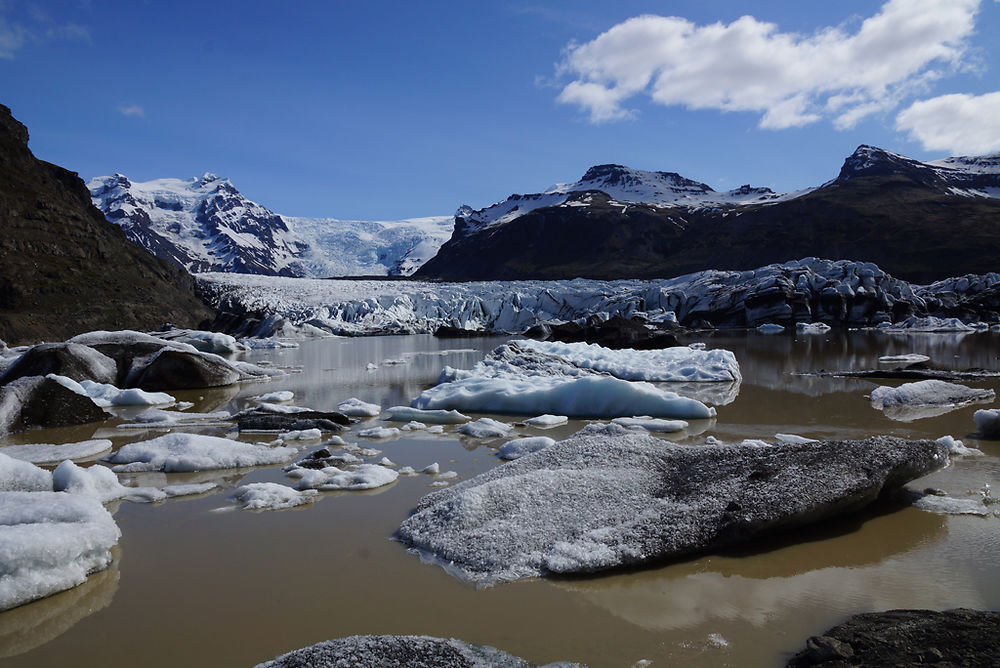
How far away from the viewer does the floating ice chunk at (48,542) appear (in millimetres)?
2348

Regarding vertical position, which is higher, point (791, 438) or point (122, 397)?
point (791, 438)

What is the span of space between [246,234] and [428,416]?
492ft

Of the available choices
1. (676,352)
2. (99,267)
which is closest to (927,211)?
(676,352)

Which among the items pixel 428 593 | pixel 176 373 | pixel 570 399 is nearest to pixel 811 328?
pixel 570 399

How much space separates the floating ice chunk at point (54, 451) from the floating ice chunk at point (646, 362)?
15.4 feet

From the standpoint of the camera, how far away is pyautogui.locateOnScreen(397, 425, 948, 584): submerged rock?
103 inches

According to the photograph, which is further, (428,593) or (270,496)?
(270,496)

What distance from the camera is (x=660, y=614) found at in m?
2.18

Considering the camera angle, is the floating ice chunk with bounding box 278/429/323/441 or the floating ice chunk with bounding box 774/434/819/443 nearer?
the floating ice chunk with bounding box 774/434/819/443

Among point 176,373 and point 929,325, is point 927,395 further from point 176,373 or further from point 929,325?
point 929,325

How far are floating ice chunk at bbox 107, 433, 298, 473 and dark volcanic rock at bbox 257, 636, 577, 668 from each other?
2885 mm

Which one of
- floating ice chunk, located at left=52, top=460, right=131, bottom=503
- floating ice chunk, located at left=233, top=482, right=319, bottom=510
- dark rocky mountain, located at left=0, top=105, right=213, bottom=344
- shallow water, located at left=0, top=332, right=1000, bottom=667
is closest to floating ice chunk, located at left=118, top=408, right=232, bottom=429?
floating ice chunk, located at left=52, top=460, right=131, bottom=503

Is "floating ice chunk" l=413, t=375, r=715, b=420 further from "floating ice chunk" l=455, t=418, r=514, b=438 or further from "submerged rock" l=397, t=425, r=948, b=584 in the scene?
"submerged rock" l=397, t=425, r=948, b=584

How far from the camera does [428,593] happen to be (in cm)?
237
